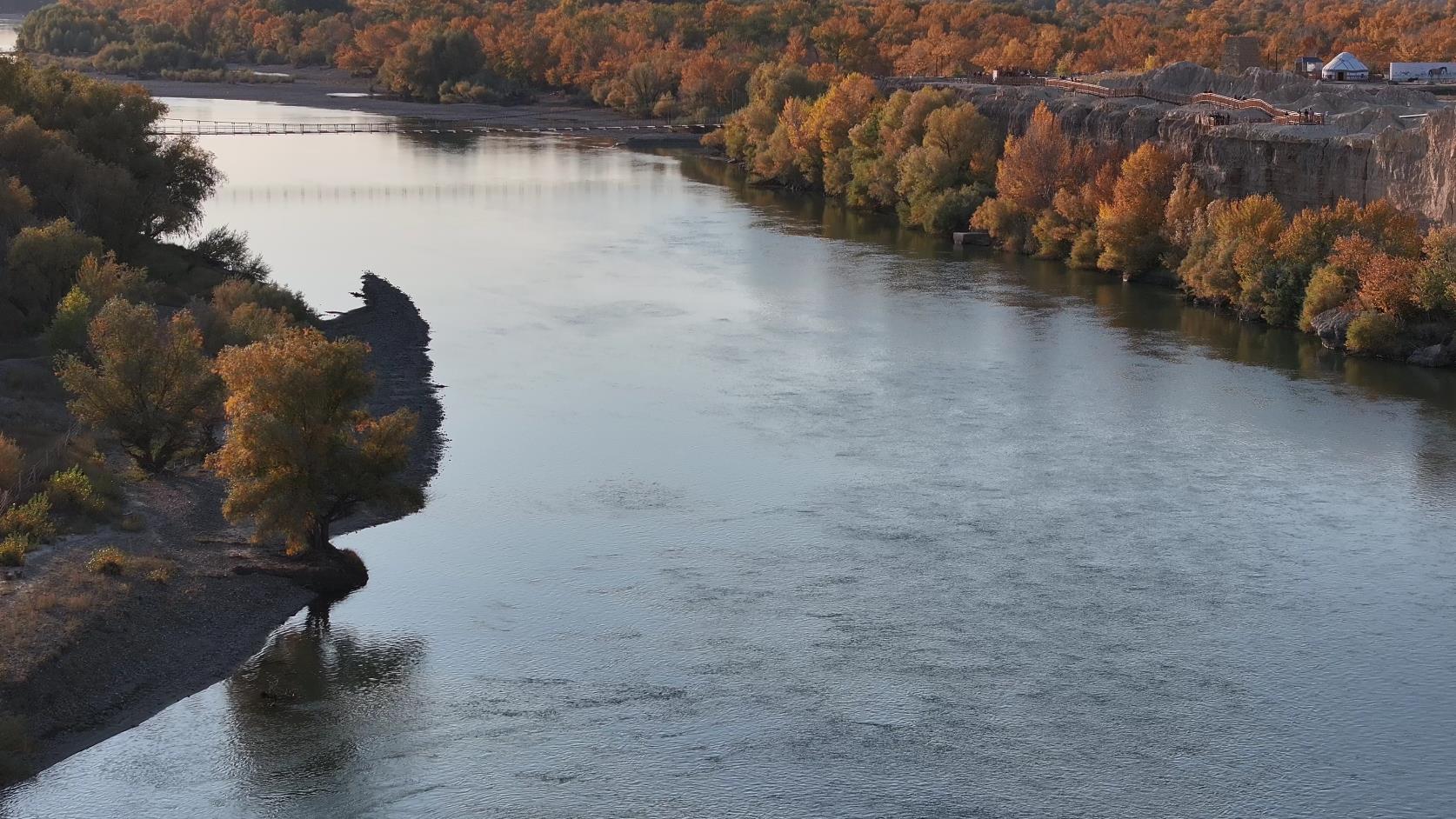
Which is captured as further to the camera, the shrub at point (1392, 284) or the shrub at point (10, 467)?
the shrub at point (1392, 284)

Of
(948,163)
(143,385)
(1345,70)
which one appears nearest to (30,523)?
(143,385)

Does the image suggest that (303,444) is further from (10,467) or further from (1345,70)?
(1345,70)

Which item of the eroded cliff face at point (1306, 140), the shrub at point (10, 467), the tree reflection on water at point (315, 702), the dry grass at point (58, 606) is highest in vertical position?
the eroded cliff face at point (1306, 140)

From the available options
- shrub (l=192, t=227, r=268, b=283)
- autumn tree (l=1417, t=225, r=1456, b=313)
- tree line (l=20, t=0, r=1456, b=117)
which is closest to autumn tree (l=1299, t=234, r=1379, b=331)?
autumn tree (l=1417, t=225, r=1456, b=313)

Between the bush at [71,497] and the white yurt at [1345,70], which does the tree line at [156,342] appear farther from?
the white yurt at [1345,70]

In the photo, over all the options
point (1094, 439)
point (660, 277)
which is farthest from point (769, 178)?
point (1094, 439)

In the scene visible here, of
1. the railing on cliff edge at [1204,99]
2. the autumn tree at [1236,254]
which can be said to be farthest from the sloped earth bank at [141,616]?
the railing on cliff edge at [1204,99]
